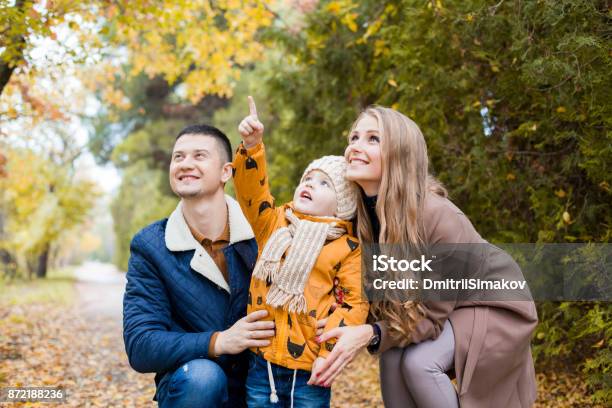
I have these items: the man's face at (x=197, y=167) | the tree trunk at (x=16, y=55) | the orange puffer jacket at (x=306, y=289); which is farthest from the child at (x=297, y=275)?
the tree trunk at (x=16, y=55)

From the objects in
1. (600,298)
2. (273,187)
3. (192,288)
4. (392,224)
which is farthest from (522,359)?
(273,187)

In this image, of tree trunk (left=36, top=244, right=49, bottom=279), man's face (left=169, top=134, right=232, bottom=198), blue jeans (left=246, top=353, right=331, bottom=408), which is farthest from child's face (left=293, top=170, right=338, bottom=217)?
tree trunk (left=36, top=244, right=49, bottom=279)

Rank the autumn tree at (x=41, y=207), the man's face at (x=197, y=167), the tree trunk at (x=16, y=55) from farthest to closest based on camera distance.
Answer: the autumn tree at (x=41, y=207) < the tree trunk at (x=16, y=55) < the man's face at (x=197, y=167)

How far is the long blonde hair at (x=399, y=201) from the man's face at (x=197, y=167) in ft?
2.39

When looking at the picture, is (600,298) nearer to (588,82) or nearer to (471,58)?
(588,82)

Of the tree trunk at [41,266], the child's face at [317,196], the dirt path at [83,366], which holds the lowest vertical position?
the dirt path at [83,366]

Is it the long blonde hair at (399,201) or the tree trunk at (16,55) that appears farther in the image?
the tree trunk at (16,55)

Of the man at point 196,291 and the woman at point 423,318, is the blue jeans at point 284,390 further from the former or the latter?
the woman at point 423,318

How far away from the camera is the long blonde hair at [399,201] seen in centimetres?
250

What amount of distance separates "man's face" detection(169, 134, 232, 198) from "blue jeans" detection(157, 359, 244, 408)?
0.80 m

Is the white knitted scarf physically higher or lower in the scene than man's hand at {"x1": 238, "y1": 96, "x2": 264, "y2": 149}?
lower

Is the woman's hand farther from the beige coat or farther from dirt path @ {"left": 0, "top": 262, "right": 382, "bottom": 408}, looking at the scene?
dirt path @ {"left": 0, "top": 262, "right": 382, "bottom": 408}

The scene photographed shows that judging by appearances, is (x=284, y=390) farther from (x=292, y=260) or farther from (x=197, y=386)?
(x=292, y=260)

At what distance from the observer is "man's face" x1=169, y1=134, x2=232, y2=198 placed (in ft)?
8.80
